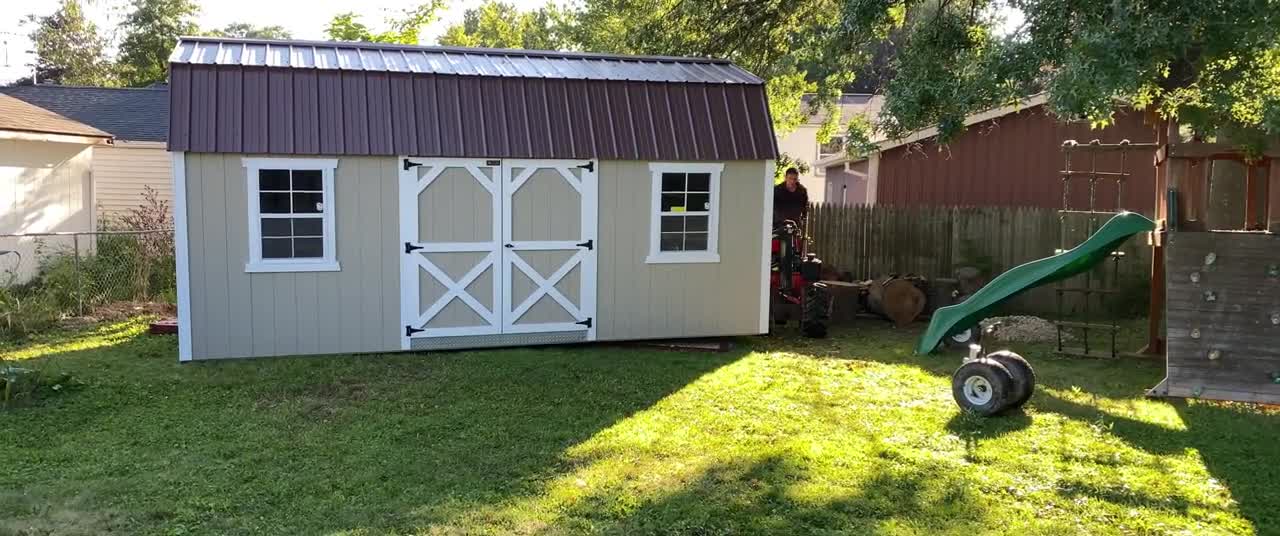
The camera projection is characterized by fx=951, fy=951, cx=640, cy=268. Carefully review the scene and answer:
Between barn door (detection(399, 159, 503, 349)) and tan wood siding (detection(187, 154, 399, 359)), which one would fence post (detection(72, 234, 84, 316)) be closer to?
tan wood siding (detection(187, 154, 399, 359))

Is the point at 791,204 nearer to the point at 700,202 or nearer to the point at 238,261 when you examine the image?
the point at 700,202

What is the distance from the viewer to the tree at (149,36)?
3591 cm

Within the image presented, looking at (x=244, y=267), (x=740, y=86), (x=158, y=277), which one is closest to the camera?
(x=244, y=267)

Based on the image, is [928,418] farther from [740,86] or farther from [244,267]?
[244,267]

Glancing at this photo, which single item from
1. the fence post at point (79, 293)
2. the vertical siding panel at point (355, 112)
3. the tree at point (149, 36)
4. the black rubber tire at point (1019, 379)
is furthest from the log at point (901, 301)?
the tree at point (149, 36)

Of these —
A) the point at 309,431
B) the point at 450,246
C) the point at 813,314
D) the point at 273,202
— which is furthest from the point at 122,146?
the point at 309,431

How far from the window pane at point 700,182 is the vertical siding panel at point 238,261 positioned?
4.38 metres

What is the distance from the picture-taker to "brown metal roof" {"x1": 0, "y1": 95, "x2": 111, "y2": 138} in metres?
12.9

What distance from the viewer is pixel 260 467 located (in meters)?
5.70

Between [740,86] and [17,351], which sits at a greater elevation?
[740,86]

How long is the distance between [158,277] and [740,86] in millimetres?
8266

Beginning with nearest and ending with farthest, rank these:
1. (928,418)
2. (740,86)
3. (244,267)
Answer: (928,418) < (244,267) < (740,86)

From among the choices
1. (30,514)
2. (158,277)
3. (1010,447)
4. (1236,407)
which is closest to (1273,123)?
(1236,407)

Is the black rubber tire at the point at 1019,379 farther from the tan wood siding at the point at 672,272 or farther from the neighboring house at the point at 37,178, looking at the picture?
the neighboring house at the point at 37,178
